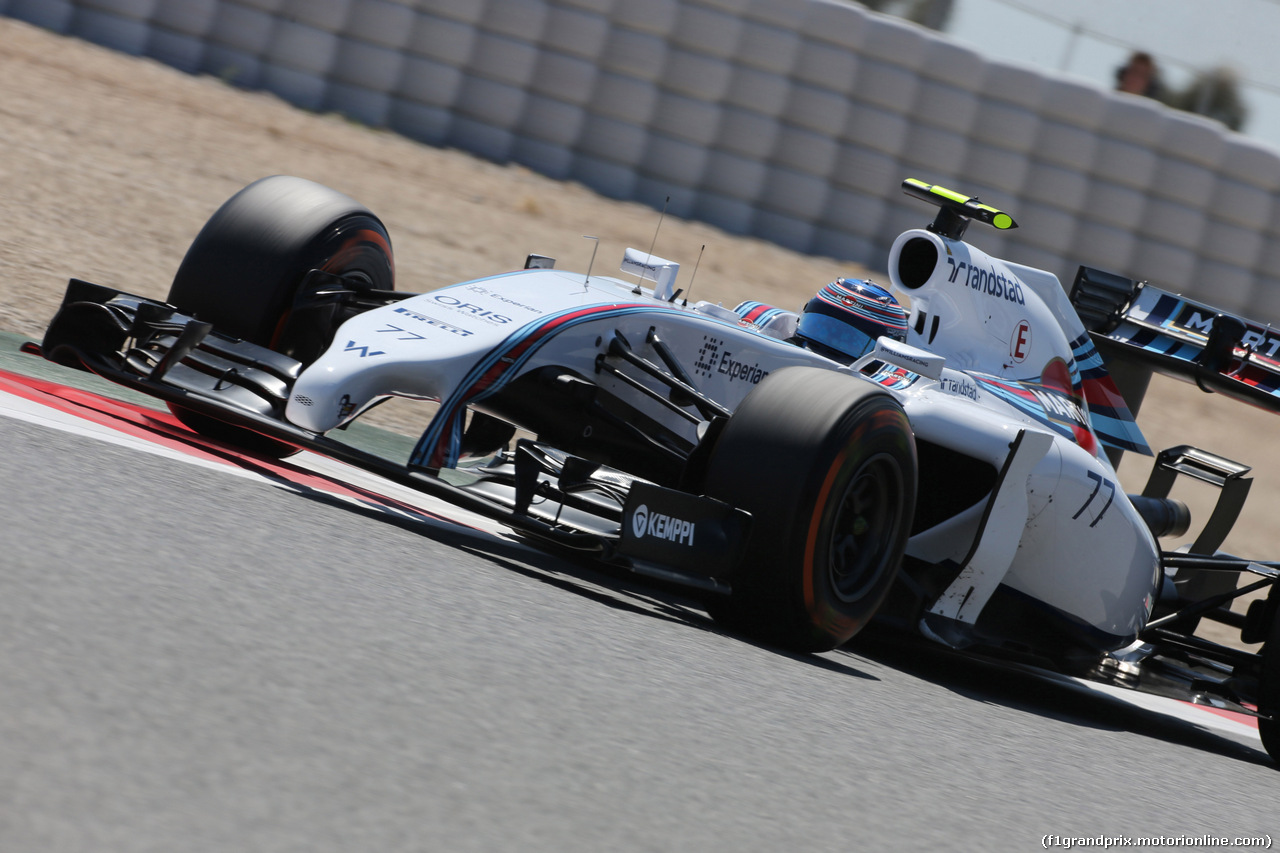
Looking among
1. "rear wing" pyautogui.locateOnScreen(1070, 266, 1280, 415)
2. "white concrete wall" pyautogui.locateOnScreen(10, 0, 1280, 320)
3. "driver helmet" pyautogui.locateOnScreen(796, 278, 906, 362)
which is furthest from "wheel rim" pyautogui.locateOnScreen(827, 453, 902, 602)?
"white concrete wall" pyautogui.locateOnScreen(10, 0, 1280, 320)

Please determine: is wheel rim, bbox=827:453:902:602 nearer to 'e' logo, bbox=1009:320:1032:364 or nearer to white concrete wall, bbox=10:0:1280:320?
'e' logo, bbox=1009:320:1032:364

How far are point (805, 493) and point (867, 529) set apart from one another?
0.50 metres

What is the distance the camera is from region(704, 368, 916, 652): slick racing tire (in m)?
4.06

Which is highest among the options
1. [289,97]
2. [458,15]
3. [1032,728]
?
[458,15]

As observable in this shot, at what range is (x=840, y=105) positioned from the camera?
1259 centimetres

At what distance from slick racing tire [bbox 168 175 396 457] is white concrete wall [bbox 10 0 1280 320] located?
753 centimetres

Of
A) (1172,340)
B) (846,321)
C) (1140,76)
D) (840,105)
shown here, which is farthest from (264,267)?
(1140,76)

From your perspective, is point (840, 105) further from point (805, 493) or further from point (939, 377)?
point (805, 493)

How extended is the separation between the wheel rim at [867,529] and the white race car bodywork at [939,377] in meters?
0.48

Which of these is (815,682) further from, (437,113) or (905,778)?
(437,113)

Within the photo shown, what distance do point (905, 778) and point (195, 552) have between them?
162 cm

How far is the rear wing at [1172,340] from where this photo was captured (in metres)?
6.04

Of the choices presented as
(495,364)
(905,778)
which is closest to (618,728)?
(905,778)

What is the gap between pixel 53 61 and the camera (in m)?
11.7
